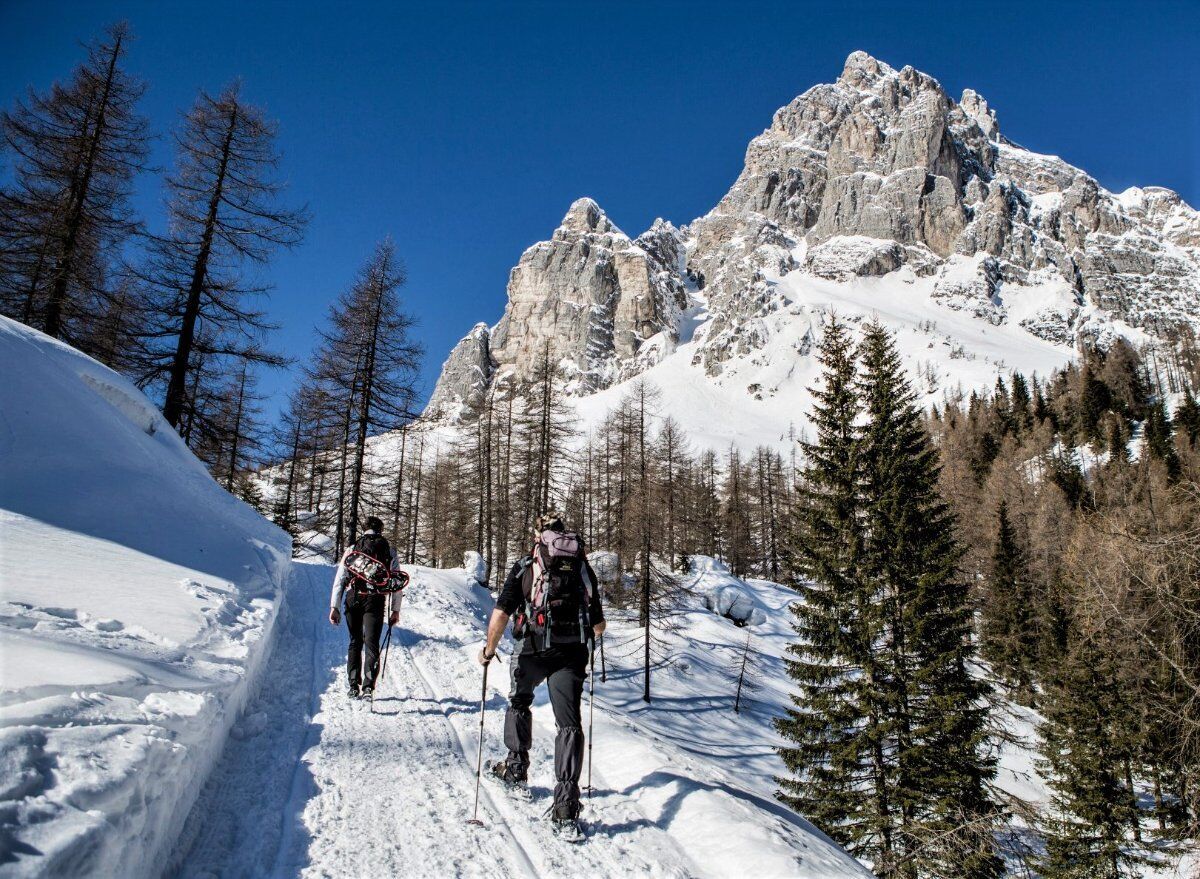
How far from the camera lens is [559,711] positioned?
15.0 feet

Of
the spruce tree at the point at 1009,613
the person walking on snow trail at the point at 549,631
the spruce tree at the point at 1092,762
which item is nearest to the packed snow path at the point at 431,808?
the person walking on snow trail at the point at 549,631

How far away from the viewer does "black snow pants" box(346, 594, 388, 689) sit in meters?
7.23

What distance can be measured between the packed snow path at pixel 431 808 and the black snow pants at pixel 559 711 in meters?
0.29

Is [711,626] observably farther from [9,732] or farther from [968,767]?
[9,732]

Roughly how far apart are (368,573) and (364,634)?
77 centimetres

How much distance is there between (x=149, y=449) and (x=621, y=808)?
32.4 ft

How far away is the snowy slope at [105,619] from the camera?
8.53ft

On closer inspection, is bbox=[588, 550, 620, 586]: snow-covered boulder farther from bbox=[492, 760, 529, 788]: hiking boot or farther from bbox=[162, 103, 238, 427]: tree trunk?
bbox=[492, 760, 529, 788]: hiking boot

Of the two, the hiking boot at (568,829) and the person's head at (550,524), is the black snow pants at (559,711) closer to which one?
the hiking boot at (568,829)

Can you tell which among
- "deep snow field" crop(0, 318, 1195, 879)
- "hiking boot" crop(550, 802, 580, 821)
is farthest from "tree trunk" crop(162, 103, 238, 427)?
"hiking boot" crop(550, 802, 580, 821)

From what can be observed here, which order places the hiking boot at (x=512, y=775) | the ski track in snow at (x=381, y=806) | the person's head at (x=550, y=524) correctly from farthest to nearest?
1. the person's head at (x=550, y=524)
2. the hiking boot at (x=512, y=775)
3. the ski track in snow at (x=381, y=806)

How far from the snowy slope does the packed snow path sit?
366 millimetres

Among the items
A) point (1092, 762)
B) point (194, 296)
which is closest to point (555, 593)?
point (194, 296)

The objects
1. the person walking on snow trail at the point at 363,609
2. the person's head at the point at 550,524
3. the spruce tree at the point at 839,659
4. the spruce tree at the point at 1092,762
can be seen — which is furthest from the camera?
the spruce tree at the point at 1092,762
